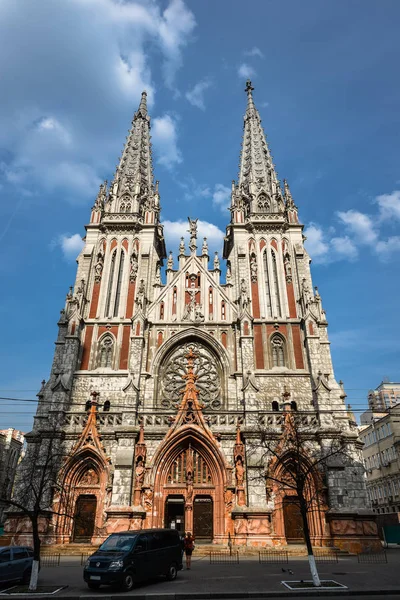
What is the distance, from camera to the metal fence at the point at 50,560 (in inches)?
698

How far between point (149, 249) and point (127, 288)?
157 inches

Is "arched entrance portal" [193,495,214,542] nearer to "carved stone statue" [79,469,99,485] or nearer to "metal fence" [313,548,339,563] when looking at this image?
"metal fence" [313,548,339,563]

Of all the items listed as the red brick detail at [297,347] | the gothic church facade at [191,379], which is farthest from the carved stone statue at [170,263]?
the red brick detail at [297,347]

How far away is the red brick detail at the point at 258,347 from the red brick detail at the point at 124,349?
9331mm

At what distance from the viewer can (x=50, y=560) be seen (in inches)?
757

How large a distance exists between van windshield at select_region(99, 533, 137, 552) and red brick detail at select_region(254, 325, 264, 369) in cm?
1716

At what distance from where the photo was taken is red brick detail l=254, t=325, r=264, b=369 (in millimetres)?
29156

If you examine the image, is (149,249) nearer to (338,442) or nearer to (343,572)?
(338,442)

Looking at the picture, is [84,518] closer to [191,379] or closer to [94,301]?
[191,379]

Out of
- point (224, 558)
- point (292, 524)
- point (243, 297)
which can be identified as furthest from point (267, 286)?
point (224, 558)

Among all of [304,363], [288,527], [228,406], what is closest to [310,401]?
[304,363]

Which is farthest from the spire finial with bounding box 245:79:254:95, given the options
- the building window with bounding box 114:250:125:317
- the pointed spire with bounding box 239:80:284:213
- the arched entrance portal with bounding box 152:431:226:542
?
the arched entrance portal with bounding box 152:431:226:542

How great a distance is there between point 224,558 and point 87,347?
16.5 m

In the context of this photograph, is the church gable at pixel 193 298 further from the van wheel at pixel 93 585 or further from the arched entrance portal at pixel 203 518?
the van wheel at pixel 93 585
